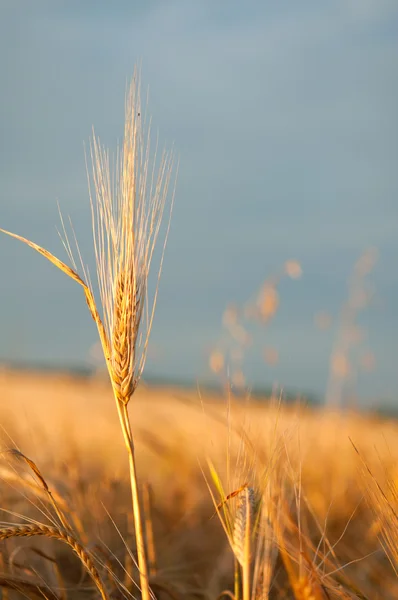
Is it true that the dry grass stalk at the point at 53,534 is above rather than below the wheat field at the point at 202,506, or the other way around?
above

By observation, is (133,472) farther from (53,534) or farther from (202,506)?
(202,506)

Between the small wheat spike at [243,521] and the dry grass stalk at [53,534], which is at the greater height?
the small wheat spike at [243,521]

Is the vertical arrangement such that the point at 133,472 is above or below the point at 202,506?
above

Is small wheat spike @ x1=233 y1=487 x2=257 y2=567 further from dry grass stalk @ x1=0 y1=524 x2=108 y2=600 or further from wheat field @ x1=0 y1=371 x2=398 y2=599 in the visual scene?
dry grass stalk @ x1=0 y1=524 x2=108 y2=600

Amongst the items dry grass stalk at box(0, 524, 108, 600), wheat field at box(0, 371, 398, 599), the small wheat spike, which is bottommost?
wheat field at box(0, 371, 398, 599)

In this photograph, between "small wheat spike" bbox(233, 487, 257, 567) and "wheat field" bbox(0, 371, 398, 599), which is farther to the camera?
"wheat field" bbox(0, 371, 398, 599)

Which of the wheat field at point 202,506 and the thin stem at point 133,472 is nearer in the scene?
the thin stem at point 133,472

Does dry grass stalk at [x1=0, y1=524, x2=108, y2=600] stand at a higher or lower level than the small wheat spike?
lower

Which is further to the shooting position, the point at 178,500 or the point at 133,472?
the point at 178,500

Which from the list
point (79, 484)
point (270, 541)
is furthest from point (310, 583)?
point (79, 484)

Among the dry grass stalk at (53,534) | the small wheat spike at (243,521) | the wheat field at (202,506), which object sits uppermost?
the small wheat spike at (243,521)

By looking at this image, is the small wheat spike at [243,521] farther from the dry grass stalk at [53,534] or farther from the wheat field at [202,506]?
the dry grass stalk at [53,534]

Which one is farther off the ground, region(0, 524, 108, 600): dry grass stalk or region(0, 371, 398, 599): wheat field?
region(0, 524, 108, 600): dry grass stalk

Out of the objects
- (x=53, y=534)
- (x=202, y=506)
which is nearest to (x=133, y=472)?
(x=53, y=534)
